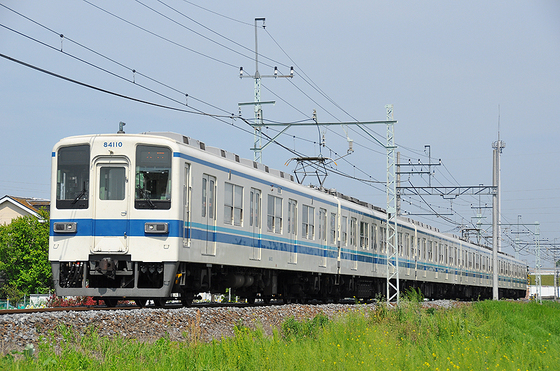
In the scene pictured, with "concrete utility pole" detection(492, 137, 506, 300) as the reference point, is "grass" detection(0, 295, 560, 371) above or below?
below

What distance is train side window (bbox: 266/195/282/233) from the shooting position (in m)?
16.8

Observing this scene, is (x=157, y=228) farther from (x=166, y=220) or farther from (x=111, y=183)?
(x=111, y=183)

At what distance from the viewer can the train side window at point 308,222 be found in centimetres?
1906

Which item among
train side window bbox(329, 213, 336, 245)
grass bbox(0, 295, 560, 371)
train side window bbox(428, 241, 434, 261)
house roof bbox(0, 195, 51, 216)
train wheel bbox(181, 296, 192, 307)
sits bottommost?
grass bbox(0, 295, 560, 371)

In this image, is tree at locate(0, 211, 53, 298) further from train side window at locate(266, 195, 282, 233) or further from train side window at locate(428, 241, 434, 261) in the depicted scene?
train side window at locate(266, 195, 282, 233)

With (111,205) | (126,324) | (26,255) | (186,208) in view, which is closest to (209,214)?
(186,208)

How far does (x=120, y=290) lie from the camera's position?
41.2ft

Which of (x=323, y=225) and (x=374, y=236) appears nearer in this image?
(x=323, y=225)

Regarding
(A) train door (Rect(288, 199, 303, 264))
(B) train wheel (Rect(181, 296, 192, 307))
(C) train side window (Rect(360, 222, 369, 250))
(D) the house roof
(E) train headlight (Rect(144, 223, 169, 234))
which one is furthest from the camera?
(D) the house roof

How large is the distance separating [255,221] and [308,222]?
3.62m

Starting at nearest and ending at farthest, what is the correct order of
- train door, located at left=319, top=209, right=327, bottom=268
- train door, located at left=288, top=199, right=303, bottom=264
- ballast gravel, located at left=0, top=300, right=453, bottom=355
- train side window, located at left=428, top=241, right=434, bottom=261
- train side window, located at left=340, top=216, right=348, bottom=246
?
ballast gravel, located at left=0, top=300, right=453, bottom=355, train door, located at left=288, top=199, right=303, bottom=264, train door, located at left=319, top=209, right=327, bottom=268, train side window, located at left=340, top=216, right=348, bottom=246, train side window, located at left=428, top=241, right=434, bottom=261

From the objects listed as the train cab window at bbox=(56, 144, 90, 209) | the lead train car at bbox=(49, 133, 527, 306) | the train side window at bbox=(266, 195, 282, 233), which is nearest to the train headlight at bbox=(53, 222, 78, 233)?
the lead train car at bbox=(49, 133, 527, 306)

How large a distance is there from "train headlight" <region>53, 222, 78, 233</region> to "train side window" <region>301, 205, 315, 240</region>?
299 inches

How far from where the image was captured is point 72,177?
1299 centimetres
